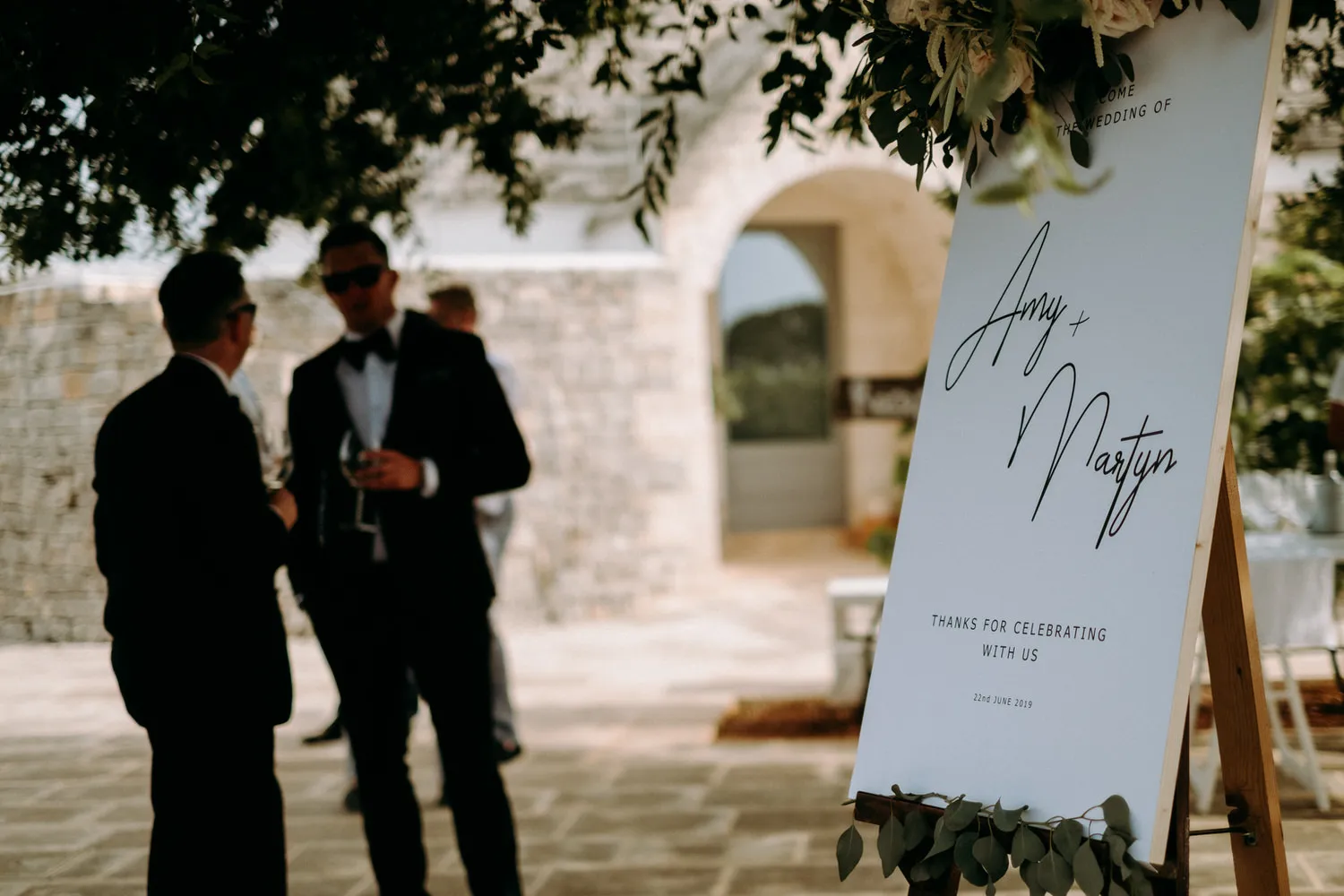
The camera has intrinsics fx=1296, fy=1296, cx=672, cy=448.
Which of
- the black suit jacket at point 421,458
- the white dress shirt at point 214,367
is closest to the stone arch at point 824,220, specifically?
the black suit jacket at point 421,458

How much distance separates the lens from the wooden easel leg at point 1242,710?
194 centimetres

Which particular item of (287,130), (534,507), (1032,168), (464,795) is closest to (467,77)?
(287,130)

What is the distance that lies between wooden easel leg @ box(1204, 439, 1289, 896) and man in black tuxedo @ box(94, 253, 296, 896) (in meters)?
1.75

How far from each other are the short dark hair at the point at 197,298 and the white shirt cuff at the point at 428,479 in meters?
0.61

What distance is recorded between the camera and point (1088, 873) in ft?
5.37

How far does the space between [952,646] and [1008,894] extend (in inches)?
71.6

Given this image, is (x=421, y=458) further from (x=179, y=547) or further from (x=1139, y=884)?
(x=1139, y=884)

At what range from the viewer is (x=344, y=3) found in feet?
9.14

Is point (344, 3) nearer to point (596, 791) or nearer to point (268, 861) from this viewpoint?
point (268, 861)

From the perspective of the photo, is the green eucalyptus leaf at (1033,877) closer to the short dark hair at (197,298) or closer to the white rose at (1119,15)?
the white rose at (1119,15)

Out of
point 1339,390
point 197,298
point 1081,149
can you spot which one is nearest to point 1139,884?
point 1081,149

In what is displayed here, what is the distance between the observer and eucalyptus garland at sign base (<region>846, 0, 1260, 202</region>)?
176 centimetres

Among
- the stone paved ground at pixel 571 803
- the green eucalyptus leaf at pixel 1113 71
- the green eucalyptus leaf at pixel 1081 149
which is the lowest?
the stone paved ground at pixel 571 803

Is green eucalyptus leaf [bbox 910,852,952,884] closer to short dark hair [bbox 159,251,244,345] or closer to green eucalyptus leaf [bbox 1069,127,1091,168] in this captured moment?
green eucalyptus leaf [bbox 1069,127,1091,168]
